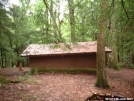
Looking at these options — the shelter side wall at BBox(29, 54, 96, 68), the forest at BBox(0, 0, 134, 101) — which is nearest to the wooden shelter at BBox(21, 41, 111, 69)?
the shelter side wall at BBox(29, 54, 96, 68)

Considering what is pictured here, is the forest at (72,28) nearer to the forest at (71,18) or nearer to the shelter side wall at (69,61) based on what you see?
the forest at (71,18)

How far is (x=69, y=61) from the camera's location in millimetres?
17281

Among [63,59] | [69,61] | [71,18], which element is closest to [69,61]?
[69,61]

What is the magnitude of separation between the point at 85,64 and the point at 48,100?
10175mm

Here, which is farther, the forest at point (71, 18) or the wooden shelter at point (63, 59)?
the wooden shelter at point (63, 59)

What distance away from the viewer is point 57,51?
17.1 meters

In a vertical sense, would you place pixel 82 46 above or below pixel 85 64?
above

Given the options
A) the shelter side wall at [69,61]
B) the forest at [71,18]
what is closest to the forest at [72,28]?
the forest at [71,18]

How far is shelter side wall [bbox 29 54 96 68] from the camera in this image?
17.2 metres

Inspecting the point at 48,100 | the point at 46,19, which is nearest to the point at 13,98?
the point at 48,100

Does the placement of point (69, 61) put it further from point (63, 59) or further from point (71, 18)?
point (71, 18)

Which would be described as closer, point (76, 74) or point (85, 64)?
point (76, 74)

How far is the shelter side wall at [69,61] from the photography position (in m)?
17.2

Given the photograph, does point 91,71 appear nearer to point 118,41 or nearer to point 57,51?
point 57,51
